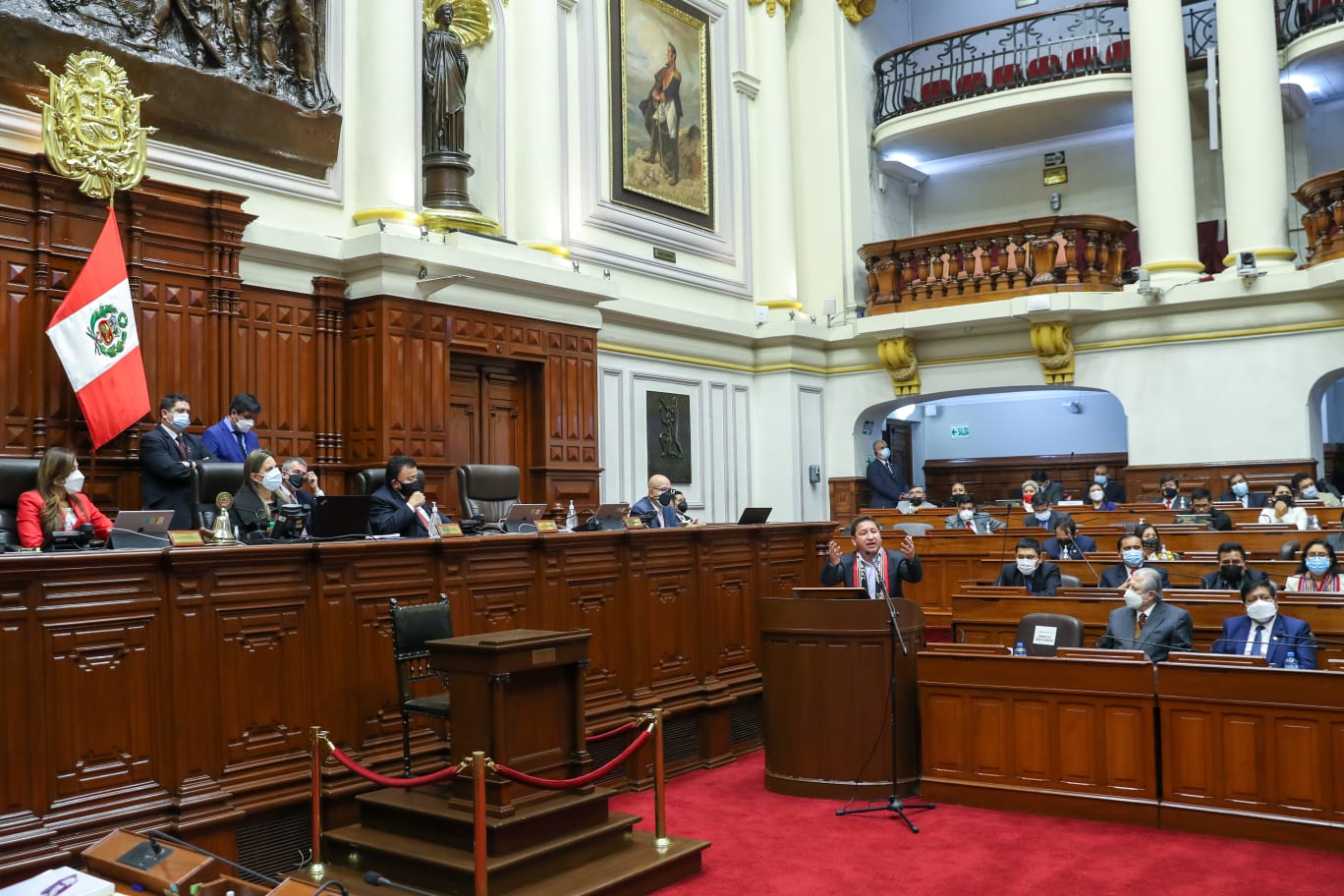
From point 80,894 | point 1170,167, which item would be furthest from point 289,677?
point 1170,167

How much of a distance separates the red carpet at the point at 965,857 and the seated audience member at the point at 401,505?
6.93ft

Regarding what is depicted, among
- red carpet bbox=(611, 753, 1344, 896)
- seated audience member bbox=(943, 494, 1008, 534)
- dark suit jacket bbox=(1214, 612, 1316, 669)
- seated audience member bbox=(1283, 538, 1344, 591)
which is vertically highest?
seated audience member bbox=(943, 494, 1008, 534)

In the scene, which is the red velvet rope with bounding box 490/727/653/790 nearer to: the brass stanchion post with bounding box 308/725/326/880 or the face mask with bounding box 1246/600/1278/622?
the brass stanchion post with bounding box 308/725/326/880

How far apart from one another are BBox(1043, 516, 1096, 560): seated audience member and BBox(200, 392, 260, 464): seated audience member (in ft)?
21.3

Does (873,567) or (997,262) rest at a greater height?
(997,262)

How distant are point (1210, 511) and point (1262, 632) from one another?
16.2 ft

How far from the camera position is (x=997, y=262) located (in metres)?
14.5

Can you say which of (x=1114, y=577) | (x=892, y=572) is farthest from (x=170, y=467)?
(x=1114, y=577)

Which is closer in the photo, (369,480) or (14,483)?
(14,483)

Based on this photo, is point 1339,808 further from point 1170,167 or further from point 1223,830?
point 1170,167

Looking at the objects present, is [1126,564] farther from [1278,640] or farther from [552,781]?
[552,781]

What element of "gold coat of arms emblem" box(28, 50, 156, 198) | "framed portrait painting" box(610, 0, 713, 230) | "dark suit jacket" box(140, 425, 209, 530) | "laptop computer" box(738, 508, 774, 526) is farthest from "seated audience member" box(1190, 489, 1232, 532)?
"gold coat of arms emblem" box(28, 50, 156, 198)

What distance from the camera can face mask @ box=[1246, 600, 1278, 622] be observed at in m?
6.20

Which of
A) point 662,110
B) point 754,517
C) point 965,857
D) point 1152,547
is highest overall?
point 662,110
